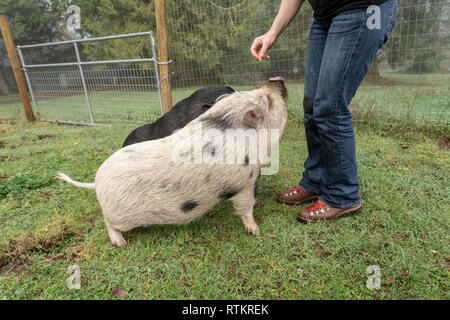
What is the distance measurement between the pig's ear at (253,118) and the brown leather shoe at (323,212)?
2.86 ft

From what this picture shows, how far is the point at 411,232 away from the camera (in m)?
2.06

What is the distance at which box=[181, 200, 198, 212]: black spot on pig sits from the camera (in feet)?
6.49

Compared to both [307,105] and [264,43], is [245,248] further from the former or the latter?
[264,43]

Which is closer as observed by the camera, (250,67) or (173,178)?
(173,178)

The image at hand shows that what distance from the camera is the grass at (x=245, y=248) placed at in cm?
170

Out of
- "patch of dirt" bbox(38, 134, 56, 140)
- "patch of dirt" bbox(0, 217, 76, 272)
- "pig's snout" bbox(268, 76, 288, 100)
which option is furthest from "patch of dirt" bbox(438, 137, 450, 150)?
"patch of dirt" bbox(38, 134, 56, 140)

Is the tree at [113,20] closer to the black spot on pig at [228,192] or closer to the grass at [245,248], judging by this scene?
the grass at [245,248]

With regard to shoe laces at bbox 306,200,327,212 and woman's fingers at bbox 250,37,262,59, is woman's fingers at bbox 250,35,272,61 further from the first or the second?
shoe laces at bbox 306,200,327,212

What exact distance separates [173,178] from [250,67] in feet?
13.7

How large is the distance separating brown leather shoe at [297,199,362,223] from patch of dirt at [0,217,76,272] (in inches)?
75.8

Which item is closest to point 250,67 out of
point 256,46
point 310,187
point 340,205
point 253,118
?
point 256,46

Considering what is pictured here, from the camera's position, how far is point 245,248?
2.04 m

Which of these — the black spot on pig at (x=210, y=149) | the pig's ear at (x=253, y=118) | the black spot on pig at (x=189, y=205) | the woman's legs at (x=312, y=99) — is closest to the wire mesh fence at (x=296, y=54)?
the woman's legs at (x=312, y=99)

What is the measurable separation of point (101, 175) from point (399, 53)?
512 cm
